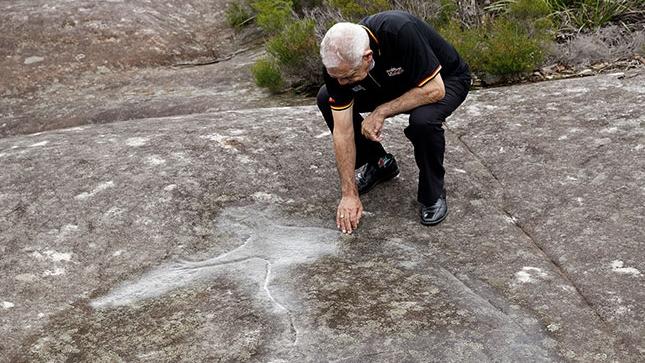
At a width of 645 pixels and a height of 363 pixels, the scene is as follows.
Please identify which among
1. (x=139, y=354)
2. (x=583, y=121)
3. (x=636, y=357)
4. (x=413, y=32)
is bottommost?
(x=583, y=121)

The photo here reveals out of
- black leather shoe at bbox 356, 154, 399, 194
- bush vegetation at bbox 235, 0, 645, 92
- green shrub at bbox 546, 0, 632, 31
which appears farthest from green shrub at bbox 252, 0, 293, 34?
black leather shoe at bbox 356, 154, 399, 194

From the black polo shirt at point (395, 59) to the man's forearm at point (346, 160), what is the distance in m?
0.15

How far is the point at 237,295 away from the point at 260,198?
0.90 meters

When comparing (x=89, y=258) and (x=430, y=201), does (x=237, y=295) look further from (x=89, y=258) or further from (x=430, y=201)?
(x=430, y=201)

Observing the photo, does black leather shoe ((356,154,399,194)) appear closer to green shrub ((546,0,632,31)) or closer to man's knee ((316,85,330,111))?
man's knee ((316,85,330,111))

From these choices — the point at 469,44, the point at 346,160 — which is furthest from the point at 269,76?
the point at 346,160

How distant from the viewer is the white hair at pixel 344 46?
3.23 metres

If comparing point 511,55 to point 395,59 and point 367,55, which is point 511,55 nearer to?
point 395,59

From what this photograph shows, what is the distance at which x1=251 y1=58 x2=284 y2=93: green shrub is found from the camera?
265 inches

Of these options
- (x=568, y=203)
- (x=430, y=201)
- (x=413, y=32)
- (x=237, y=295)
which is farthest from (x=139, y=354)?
(x=568, y=203)

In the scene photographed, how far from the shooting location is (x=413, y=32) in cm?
341

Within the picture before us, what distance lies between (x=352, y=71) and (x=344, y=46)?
0.45 feet

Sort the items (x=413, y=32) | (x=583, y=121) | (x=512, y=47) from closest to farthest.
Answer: (x=413, y=32), (x=583, y=121), (x=512, y=47)

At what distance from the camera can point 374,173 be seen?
13.1ft
